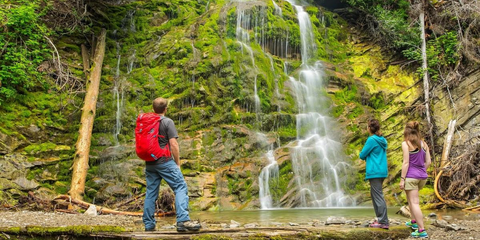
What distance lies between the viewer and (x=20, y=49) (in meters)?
12.3

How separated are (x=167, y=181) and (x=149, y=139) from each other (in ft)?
1.99

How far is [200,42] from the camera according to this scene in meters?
15.8

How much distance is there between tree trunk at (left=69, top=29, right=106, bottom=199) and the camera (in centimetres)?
1085

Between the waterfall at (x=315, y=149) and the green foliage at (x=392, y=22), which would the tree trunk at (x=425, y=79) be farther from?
the waterfall at (x=315, y=149)

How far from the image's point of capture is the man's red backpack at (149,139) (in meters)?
4.83

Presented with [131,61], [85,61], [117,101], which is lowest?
[117,101]

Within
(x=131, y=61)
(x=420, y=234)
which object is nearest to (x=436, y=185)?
(x=420, y=234)

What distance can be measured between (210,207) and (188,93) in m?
4.60

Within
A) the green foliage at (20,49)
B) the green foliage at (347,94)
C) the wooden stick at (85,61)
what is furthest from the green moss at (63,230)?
the green foliage at (347,94)

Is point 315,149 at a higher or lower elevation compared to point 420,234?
higher

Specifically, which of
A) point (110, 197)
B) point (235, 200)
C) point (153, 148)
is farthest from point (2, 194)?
point (153, 148)

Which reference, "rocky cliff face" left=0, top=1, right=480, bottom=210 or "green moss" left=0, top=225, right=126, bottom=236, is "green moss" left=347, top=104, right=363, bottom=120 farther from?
"green moss" left=0, top=225, right=126, bottom=236

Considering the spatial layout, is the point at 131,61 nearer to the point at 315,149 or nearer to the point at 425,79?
the point at 315,149

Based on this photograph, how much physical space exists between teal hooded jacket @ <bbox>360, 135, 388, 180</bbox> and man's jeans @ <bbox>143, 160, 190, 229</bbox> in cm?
256
